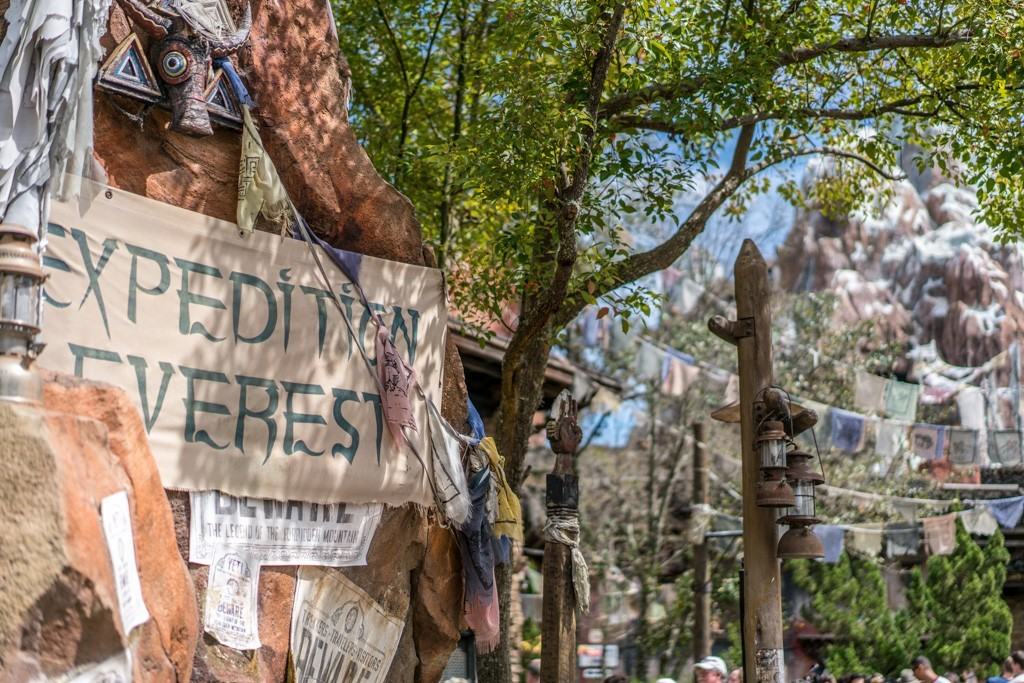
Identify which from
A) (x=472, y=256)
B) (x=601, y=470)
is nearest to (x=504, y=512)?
(x=472, y=256)

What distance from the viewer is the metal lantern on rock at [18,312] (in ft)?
13.8

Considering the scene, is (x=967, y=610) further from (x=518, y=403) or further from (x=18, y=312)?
(x=18, y=312)

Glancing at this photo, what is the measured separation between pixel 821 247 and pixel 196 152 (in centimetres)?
3829

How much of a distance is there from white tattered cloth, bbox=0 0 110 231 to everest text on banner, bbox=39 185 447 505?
199 mm

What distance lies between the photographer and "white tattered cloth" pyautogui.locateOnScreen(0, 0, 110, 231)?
5.27 metres

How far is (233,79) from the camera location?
641 cm

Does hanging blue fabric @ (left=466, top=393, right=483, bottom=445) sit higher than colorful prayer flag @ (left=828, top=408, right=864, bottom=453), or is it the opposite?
colorful prayer flag @ (left=828, top=408, right=864, bottom=453)

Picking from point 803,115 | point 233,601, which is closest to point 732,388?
point 803,115

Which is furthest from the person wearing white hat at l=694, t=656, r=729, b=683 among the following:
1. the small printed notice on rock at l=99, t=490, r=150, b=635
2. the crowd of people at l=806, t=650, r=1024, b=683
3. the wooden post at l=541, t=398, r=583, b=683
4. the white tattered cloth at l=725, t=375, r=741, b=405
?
the white tattered cloth at l=725, t=375, r=741, b=405

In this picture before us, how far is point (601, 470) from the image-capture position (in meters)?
23.8

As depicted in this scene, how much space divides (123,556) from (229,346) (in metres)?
1.85

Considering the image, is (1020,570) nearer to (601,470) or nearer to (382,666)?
(601,470)

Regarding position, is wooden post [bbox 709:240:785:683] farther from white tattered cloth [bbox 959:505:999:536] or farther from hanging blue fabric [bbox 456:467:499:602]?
white tattered cloth [bbox 959:505:999:536]

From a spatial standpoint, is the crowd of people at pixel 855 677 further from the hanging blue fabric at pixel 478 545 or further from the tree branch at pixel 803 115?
the tree branch at pixel 803 115
